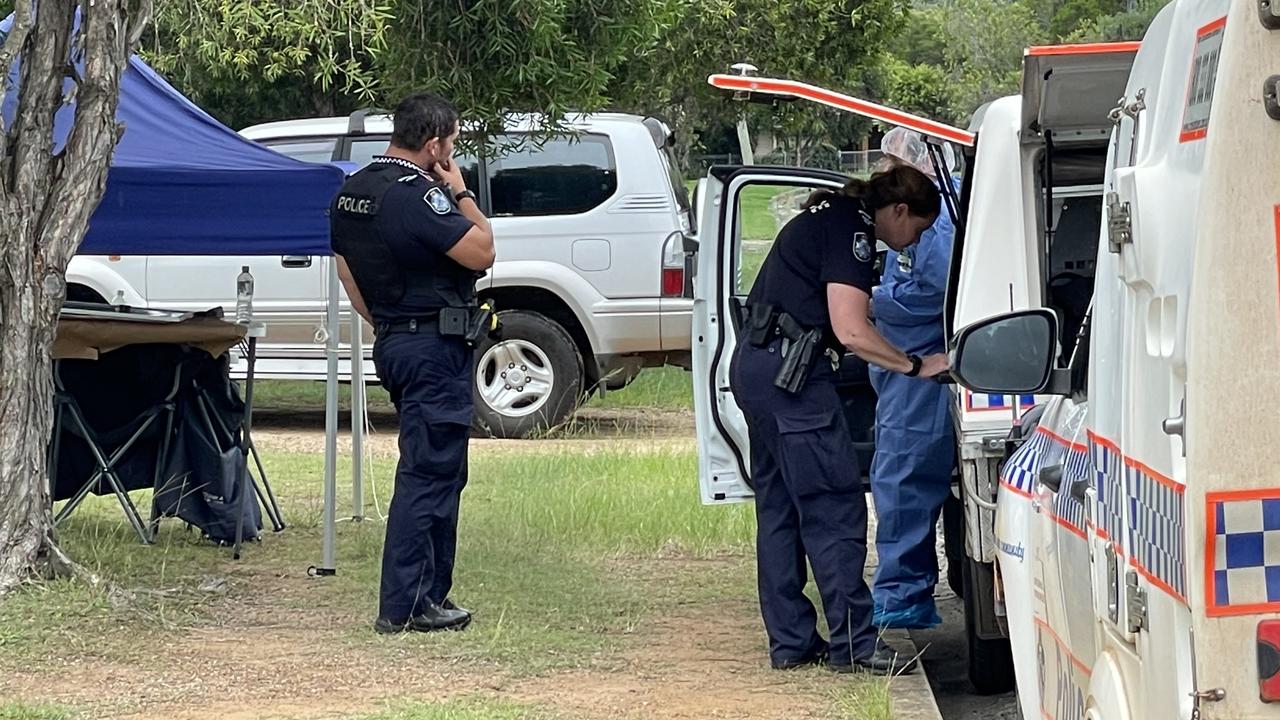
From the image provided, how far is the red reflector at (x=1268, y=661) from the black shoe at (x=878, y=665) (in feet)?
11.9

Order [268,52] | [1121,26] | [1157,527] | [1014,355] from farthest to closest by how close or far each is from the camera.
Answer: [1121,26]
[268,52]
[1014,355]
[1157,527]

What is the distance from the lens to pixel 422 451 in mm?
6477

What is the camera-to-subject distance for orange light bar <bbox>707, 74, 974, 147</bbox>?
528cm

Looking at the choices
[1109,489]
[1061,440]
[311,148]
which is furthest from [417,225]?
[311,148]

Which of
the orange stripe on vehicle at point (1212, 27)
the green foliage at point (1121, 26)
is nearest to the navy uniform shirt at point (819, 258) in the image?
the orange stripe on vehicle at point (1212, 27)

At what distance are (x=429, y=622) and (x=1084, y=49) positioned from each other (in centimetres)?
327

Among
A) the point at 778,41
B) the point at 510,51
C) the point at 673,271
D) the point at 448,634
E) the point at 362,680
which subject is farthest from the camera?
the point at 778,41

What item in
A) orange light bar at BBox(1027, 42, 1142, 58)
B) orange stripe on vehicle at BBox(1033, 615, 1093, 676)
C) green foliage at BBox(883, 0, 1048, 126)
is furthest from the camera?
green foliage at BBox(883, 0, 1048, 126)

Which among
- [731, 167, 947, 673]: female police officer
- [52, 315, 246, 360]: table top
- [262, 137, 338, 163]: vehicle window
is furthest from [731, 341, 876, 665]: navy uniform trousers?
[262, 137, 338, 163]: vehicle window

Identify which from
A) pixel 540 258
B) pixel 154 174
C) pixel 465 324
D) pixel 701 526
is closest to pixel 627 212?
pixel 540 258

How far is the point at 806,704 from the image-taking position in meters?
5.68

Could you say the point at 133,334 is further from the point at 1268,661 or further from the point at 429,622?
the point at 1268,661

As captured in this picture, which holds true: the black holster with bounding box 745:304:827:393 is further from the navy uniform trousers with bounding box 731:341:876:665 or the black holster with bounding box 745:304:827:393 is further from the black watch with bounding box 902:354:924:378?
the black watch with bounding box 902:354:924:378

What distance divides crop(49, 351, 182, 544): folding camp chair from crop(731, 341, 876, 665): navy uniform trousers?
132 inches
